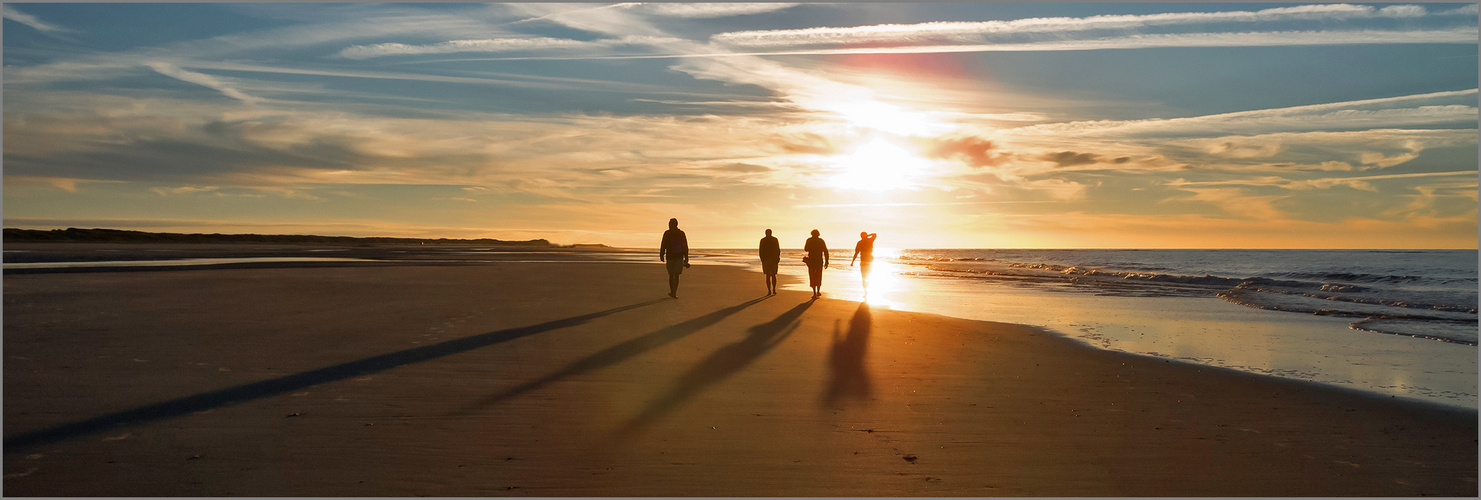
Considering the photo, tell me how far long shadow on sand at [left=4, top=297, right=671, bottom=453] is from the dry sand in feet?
0.11

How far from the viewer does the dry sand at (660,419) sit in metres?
4.47

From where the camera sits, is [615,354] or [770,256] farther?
[770,256]

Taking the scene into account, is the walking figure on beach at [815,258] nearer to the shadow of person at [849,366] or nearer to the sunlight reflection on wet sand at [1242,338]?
the sunlight reflection on wet sand at [1242,338]

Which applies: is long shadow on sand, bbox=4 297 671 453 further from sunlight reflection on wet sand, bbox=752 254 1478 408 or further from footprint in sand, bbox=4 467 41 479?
sunlight reflection on wet sand, bbox=752 254 1478 408

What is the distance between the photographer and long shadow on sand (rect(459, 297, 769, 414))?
654cm

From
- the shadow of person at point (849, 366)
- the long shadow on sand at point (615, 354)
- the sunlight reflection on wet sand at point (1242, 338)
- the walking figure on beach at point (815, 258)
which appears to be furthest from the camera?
the walking figure on beach at point (815, 258)

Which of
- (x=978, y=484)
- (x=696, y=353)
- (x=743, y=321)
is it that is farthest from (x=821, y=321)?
(x=978, y=484)

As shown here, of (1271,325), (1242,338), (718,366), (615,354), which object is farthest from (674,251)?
(1271,325)

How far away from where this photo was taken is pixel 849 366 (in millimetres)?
8289

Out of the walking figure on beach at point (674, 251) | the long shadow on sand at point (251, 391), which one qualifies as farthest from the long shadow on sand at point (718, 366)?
the walking figure on beach at point (674, 251)

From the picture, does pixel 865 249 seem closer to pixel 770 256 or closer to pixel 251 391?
pixel 770 256

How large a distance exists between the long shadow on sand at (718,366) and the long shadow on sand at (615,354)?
917mm

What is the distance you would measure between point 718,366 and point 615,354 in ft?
4.57

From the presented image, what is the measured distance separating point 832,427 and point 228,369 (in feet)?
19.4
